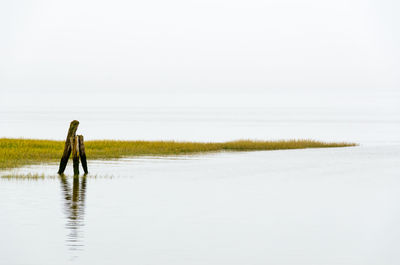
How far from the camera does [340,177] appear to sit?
128ft

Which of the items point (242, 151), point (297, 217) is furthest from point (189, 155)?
point (297, 217)

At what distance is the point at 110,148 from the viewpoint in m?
52.2

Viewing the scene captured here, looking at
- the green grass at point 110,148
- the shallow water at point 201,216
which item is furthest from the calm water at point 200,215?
the green grass at point 110,148

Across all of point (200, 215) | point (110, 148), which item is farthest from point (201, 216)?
point (110, 148)

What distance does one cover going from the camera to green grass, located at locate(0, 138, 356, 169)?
43.6m

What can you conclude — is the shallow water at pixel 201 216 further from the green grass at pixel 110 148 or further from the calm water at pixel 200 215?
the green grass at pixel 110 148

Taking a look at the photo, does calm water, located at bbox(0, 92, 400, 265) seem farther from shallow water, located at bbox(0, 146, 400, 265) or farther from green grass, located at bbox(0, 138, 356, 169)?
green grass, located at bbox(0, 138, 356, 169)

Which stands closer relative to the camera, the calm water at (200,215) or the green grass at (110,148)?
A: the calm water at (200,215)

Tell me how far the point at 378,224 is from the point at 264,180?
12.4 meters

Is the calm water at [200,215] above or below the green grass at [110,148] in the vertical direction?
below

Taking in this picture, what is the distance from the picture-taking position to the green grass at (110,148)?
4362 centimetres

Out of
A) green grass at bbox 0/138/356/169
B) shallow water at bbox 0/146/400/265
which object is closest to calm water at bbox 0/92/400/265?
shallow water at bbox 0/146/400/265

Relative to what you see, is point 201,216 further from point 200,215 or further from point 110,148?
point 110,148

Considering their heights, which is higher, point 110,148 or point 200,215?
point 110,148
